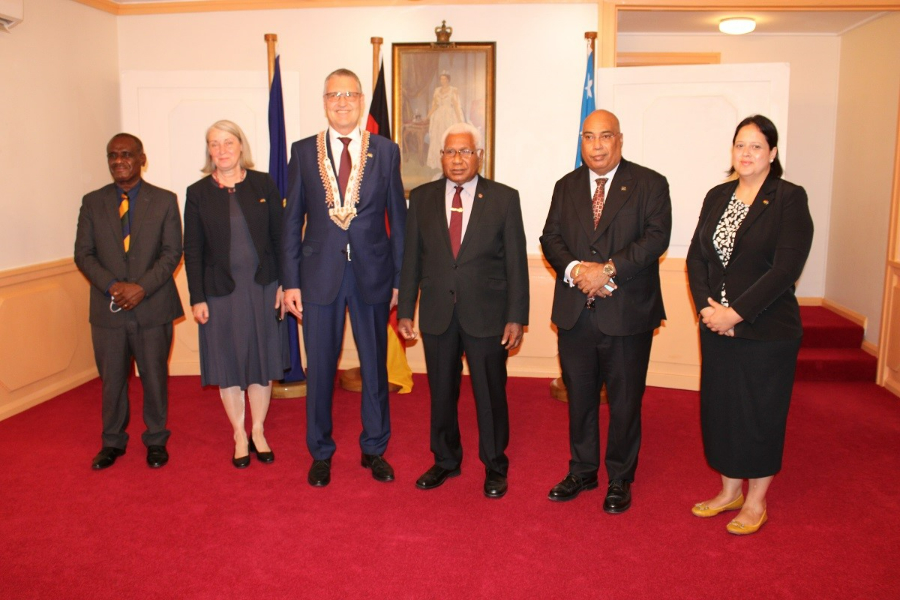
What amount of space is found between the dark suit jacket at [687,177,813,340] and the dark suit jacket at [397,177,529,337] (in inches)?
31.9

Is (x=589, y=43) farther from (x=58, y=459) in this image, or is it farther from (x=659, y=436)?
(x=58, y=459)

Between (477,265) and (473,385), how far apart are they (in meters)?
0.57

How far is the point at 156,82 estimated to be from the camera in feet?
18.5

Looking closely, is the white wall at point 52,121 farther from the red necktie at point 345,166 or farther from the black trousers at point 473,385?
the black trousers at point 473,385

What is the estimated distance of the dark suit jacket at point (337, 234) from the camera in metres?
3.54

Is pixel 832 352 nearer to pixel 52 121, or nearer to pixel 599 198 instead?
pixel 599 198

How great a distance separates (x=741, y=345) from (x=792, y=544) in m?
0.85

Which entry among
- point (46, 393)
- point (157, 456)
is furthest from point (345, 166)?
point (46, 393)

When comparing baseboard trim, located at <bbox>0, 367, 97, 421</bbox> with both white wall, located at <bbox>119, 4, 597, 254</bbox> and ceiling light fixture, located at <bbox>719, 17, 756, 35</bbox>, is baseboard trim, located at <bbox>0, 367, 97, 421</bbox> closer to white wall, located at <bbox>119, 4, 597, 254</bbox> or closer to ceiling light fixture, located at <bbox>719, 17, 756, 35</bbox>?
white wall, located at <bbox>119, 4, 597, 254</bbox>

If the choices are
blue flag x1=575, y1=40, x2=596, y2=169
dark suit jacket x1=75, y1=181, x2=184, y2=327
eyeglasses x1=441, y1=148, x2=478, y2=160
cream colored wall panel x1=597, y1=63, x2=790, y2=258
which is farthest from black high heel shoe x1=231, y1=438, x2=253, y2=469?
cream colored wall panel x1=597, y1=63, x2=790, y2=258

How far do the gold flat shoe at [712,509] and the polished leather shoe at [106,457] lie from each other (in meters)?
2.90

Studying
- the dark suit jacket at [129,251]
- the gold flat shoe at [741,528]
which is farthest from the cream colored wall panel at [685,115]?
the dark suit jacket at [129,251]

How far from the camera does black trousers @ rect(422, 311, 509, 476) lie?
3432 mm

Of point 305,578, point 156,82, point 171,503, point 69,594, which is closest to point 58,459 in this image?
point 171,503
